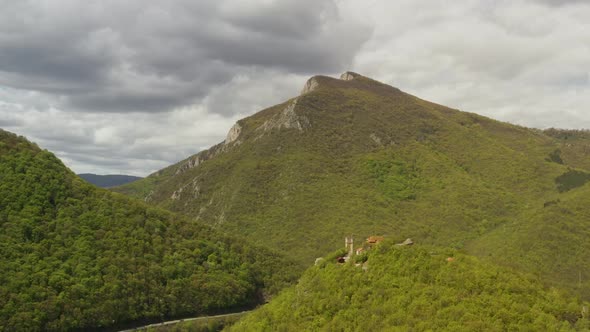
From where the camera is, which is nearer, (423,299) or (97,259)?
(423,299)

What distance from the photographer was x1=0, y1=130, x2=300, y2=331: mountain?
86250 millimetres

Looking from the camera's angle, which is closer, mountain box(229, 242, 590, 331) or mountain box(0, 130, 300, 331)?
mountain box(229, 242, 590, 331)

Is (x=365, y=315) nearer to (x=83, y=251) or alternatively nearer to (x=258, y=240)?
(x=83, y=251)

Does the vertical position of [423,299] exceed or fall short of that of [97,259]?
it exceeds it

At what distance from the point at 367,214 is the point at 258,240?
3872cm

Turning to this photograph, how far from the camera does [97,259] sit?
97.8m

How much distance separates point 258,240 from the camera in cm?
16600

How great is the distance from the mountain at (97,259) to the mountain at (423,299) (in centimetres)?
4247

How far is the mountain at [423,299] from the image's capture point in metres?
41.3

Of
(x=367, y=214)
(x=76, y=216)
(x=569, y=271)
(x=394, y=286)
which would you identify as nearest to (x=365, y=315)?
(x=394, y=286)

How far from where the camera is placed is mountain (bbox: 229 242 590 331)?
41312 millimetres

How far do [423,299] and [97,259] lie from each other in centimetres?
7218

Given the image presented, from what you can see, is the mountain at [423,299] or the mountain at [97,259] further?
the mountain at [97,259]

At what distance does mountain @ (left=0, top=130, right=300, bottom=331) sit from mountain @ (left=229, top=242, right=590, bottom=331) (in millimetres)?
42470
